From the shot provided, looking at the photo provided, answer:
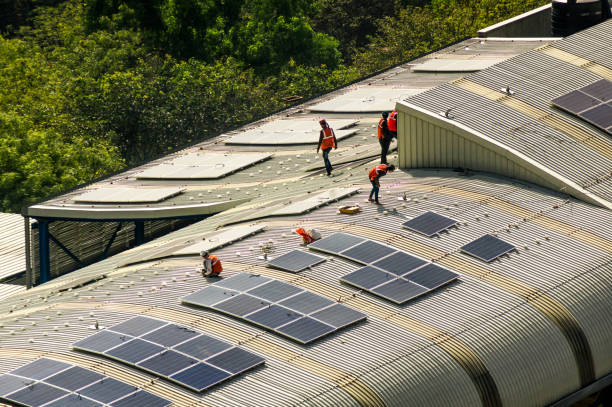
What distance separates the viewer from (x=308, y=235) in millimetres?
40188

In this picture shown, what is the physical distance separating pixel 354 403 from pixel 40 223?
26.8 m

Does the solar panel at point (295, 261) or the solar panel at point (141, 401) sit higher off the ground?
the solar panel at point (295, 261)

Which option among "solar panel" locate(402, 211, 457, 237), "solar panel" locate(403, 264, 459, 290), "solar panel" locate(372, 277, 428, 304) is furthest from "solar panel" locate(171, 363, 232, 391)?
"solar panel" locate(402, 211, 457, 237)

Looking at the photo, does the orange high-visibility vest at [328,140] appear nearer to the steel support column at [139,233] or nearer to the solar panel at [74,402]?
the steel support column at [139,233]

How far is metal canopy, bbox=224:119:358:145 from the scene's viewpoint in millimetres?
59219

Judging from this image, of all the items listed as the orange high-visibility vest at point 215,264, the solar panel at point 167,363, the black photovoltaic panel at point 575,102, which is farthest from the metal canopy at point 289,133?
the solar panel at point 167,363

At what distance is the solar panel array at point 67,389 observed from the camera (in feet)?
102

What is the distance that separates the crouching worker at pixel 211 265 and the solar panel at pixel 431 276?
251 inches

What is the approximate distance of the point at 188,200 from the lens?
171 ft

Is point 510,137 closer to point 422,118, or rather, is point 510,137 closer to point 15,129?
point 422,118

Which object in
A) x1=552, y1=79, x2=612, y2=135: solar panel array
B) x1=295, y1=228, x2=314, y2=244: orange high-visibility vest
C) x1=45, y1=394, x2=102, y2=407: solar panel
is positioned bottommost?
x1=45, y1=394, x2=102, y2=407: solar panel

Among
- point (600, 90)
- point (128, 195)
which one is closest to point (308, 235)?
point (128, 195)

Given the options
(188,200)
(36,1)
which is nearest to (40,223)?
(188,200)

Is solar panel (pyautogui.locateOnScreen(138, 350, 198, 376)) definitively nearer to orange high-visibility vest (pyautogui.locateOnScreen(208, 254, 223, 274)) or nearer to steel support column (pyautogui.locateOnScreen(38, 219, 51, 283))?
orange high-visibility vest (pyautogui.locateOnScreen(208, 254, 223, 274))
